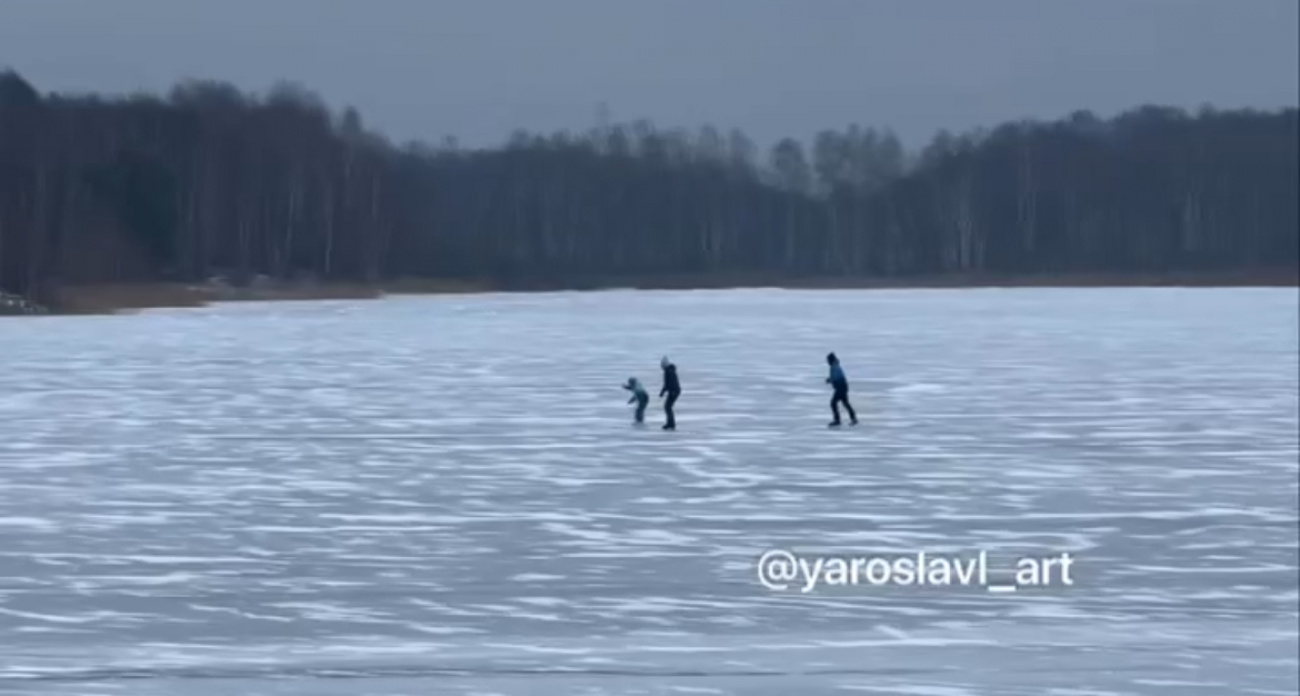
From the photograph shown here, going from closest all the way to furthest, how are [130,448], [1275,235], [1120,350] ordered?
1. [130,448]
2. [1120,350]
3. [1275,235]

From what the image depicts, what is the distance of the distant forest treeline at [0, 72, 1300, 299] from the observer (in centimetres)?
916

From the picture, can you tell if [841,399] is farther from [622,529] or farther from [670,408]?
[622,529]

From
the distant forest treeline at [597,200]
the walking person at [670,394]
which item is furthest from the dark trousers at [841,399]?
the distant forest treeline at [597,200]

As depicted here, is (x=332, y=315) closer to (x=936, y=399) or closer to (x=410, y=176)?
(x=410, y=176)

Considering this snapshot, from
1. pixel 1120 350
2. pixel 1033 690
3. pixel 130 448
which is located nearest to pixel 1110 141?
pixel 1120 350

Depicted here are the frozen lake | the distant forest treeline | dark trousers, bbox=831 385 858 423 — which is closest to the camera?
the frozen lake

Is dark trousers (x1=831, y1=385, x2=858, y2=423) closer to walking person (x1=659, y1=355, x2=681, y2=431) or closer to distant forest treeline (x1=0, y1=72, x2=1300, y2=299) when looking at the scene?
walking person (x1=659, y1=355, x2=681, y2=431)

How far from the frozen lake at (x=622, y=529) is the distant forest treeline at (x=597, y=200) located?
4.27 ft

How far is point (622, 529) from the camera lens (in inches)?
322

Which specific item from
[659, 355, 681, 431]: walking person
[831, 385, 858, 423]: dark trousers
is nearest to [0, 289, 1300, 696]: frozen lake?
[659, 355, 681, 431]: walking person

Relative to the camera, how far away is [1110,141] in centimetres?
3173

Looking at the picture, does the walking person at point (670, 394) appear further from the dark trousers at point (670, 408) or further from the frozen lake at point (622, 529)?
the frozen lake at point (622, 529)

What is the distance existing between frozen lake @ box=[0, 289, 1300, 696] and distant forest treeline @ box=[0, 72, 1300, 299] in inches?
51.2

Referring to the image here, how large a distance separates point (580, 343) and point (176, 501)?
52.8 feet
